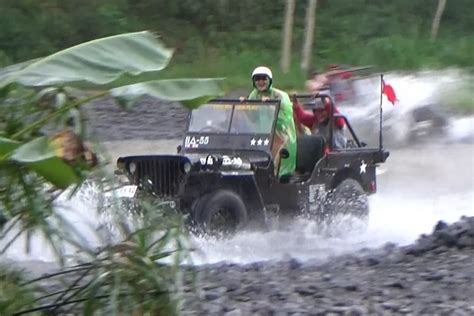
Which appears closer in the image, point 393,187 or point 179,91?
point 179,91

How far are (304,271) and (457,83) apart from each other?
818 inches

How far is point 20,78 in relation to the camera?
5.57 metres

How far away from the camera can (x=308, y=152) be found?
46.1 feet

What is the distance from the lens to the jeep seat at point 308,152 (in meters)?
14.0

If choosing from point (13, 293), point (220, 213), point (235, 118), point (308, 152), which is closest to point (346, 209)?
point (308, 152)

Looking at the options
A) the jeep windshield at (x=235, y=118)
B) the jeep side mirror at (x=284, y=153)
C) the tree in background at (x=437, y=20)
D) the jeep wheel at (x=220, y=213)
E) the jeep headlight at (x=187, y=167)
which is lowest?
the jeep wheel at (x=220, y=213)

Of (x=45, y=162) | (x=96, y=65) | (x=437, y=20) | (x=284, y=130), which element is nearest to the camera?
(x=45, y=162)

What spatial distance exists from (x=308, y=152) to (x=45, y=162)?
29.7ft

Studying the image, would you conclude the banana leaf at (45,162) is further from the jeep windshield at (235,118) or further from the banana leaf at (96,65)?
the jeep windshield at (235,118)

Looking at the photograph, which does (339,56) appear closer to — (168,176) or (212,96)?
(168,176)

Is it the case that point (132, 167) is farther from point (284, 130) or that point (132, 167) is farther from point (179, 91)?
point (179, 91)

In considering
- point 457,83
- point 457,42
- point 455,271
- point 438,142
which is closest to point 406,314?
point 455,271

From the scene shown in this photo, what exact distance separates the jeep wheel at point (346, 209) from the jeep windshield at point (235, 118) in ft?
3.65

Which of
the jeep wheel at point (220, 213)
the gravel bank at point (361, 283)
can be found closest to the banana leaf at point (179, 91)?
the gravel bank at point (361, 283)
